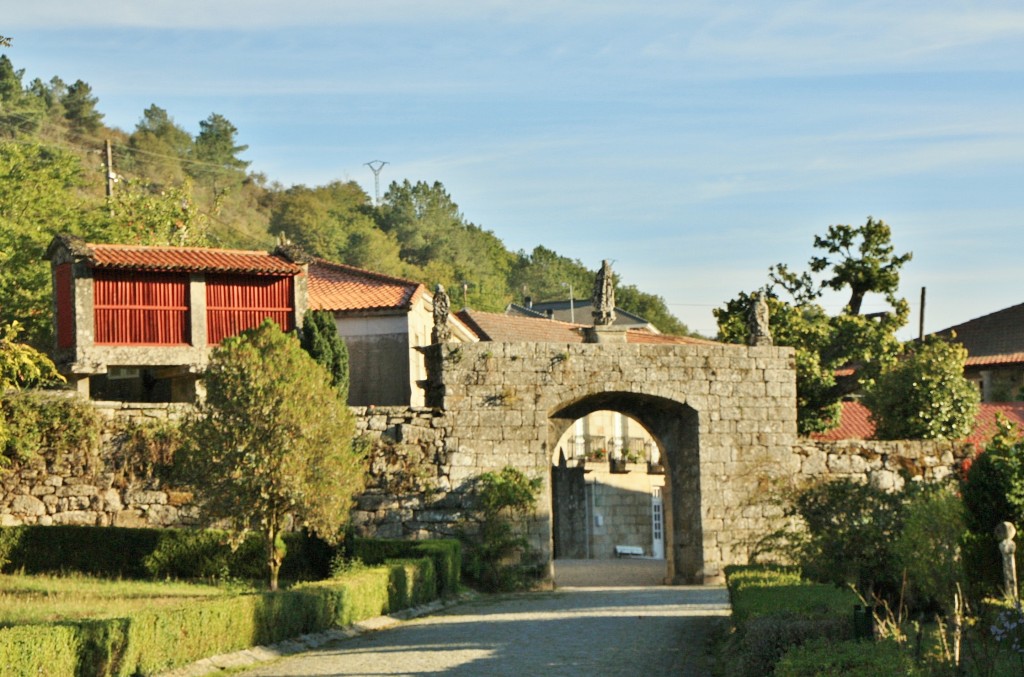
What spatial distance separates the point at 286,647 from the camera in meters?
17.0

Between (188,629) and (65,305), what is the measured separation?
1736 cm

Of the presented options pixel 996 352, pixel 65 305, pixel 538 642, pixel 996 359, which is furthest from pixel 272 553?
pixel 996 352

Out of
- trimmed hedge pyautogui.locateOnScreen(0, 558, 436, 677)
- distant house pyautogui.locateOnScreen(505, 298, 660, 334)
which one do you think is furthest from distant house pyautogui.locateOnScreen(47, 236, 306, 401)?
distant house pyautogui.locateOnScreen(505, 298, 660, 334)

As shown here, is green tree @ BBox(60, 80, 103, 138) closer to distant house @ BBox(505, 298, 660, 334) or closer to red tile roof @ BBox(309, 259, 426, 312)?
distant house @ BBox(505, 298, 660, 334)

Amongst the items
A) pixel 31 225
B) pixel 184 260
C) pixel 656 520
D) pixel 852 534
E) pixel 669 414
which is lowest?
pixel 656 520

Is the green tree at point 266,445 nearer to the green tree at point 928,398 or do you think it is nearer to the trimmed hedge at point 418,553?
the trimmed hedge at point 418,553

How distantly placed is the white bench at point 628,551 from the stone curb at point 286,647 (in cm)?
2122

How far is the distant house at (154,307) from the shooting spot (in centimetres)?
3003

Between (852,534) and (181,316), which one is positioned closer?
(852,534)

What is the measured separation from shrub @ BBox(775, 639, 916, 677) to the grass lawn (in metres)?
8.10

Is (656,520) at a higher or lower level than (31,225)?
lower

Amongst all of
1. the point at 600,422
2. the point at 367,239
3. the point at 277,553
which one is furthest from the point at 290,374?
the point at 367,239

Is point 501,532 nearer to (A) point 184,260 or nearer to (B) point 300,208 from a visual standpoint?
(A) point 184,260

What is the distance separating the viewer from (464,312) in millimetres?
44750
